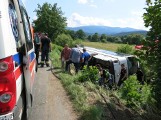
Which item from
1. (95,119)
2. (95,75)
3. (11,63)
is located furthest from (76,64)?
(11,63)

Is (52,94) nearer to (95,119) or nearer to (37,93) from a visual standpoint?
(37,93)

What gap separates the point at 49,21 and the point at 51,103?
6853cm

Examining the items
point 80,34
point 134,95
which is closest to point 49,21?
point 80,34

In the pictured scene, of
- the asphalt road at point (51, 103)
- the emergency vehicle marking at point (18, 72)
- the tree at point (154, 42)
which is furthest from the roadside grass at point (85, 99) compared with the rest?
the emergency vehicle marking at point (18, 72)

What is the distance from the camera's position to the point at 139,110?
8719 millimetres

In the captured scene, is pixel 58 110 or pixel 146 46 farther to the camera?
pixel 146 46

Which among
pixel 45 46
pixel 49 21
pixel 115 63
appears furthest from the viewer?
pixel 49 21

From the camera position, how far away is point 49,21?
75625mm

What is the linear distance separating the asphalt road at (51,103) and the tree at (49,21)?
6480cm

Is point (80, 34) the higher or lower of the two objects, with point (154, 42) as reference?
lower

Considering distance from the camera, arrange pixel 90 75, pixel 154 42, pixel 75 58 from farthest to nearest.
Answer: pixel 75 58
pixel 90 75
pixel 154 42

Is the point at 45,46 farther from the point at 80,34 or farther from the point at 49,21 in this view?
the point at 80,34

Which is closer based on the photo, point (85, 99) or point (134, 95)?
point (85, 99)

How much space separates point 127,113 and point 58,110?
1.86 m
